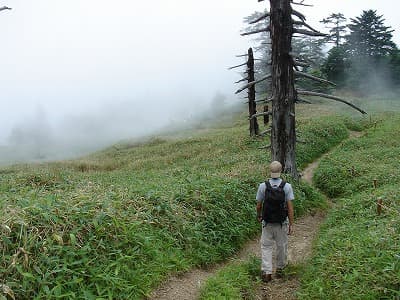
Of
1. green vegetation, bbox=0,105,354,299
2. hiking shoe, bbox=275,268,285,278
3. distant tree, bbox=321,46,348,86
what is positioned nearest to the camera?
green vegetation, bbox=0,105,354,299

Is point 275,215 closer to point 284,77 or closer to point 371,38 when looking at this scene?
point 284,77

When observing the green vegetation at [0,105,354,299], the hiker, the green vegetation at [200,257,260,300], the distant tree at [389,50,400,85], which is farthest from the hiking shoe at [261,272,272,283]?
the distant tree at [389,50,400,85]

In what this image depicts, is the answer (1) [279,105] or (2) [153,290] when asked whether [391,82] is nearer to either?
(1) [279,105]

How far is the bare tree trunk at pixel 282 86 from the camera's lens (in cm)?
1384

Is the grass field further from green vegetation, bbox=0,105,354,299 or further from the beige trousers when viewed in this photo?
green vegetation, bbox=0,105,354,299

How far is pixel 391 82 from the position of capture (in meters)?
65.4

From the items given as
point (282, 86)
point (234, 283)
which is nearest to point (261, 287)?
point (234, 283)

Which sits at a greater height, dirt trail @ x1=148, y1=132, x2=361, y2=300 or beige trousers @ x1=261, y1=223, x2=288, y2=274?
beige trousers @ x1=261, y1=223, x2=288, y2=274

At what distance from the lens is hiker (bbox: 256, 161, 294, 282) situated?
8.22 m

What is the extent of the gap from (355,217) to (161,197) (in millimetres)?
5258

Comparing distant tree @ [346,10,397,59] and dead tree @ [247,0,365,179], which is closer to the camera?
dead tree @ [247,0,365,179]

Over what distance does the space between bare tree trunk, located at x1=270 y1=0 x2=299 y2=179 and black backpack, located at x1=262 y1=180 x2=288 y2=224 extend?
6897 millimetres

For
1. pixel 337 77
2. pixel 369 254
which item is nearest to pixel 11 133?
pixel 337 77

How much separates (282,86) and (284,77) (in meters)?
0.32
